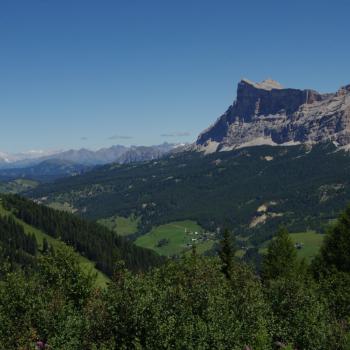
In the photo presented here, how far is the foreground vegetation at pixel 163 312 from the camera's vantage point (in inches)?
1502

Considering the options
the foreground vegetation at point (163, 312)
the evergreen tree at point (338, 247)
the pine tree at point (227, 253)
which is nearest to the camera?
the foreground vegetation at point (163, 312)

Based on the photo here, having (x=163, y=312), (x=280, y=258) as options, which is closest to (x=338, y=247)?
(x=280, y=258)

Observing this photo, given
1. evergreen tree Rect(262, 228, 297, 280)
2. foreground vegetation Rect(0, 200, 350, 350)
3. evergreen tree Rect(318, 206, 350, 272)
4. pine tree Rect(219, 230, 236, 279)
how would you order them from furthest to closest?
1. evergreen tree Rect(262, 228, 297, 280)
2. pine tree Rect(219, 230, 236, 279)
3. evergreen tree Rect(318, 206, 350, 272)
4. foreground vegetation Rect(0, 200, 350, 350)

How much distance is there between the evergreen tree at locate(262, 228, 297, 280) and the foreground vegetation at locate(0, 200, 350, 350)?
23007 mm

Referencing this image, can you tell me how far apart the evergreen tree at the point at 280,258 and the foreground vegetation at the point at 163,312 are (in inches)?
906

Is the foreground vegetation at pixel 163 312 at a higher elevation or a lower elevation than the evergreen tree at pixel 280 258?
higher

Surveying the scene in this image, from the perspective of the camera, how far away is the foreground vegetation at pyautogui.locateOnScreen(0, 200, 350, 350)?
38156mm

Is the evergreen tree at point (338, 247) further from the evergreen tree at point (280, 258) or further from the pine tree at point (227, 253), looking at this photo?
the pine tree at point (227, 253)

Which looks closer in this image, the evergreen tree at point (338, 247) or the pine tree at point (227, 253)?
the evergreen tree at point (338, 247)

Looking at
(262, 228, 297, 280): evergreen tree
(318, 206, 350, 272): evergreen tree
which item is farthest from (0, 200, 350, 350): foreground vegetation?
(262, 228, 297, 280): evergreen tree

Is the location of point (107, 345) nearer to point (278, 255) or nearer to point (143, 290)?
point (143, 290)

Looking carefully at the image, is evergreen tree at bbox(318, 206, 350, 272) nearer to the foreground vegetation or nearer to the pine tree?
the pine tree

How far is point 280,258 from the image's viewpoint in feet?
279

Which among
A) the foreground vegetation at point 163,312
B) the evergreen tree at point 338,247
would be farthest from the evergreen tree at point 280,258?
the foreground vegetation at point 163,312
